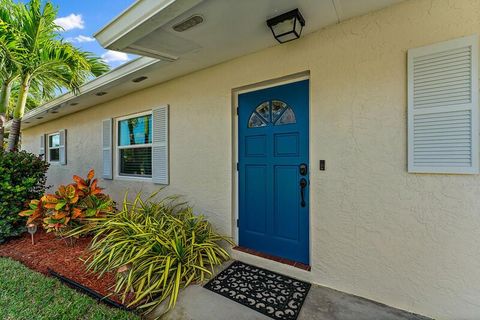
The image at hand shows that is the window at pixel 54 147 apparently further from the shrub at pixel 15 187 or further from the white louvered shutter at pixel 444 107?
the white louvered shutter at pixel 444 107

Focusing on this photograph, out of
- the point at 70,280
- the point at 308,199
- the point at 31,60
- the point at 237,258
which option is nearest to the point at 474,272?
the point at 308,199

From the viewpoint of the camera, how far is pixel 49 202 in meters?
3.36

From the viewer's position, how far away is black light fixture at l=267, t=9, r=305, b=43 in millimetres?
2143

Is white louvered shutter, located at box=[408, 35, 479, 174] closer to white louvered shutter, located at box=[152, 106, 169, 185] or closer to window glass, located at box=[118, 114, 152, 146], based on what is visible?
white louvered shutter, located at box=[152, 106, 169, 185]

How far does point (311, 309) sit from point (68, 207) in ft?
11.6

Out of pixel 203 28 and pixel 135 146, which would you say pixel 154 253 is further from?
pixel 135 146

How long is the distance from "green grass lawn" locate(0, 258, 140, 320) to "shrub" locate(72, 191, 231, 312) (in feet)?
0.83

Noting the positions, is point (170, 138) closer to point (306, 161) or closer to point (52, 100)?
point (306, 161)

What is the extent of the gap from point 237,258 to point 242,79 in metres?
A: 2.51

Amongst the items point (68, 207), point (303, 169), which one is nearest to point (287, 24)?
point (303, 169)

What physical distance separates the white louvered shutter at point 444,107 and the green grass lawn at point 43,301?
2.99 meters

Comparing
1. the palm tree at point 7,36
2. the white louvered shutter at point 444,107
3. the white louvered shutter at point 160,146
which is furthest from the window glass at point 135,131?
the white louvered shutter at point 444,107

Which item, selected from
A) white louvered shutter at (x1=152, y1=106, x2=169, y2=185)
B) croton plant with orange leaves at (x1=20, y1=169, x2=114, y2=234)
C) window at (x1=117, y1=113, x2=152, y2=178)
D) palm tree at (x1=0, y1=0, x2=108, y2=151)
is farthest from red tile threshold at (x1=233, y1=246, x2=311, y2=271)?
palm tree at (x1=0, y1=0, x2=108, y2=151)

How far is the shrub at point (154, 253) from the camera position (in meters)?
2.35
